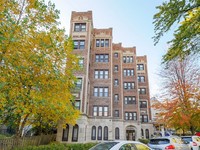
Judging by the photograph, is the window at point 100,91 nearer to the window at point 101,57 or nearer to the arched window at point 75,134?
the window at point 101,57

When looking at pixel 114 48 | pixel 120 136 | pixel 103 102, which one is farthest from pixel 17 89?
pixel 114 48

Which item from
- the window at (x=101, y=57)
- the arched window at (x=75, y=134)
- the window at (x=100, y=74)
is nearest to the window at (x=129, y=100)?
the window at (x=100, y=74)

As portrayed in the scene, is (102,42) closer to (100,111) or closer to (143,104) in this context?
(100,111)

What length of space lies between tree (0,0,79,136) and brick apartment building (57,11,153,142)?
857cm

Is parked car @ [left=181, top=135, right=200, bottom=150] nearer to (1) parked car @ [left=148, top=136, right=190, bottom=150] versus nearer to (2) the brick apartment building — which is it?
(1) parked car @ [left=148, top=136, right=190, bottom=150]

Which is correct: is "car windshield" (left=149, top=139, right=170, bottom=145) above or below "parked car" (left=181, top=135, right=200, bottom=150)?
above

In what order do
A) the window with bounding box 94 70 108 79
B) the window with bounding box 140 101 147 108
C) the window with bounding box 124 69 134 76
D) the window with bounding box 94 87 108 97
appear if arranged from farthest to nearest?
the window with bounding box 140 101 147 108 → the window with bounding box 124 69 134 76 → the window with bounding box 94 70 108 79 → the window with bounding box 94 87 108 97

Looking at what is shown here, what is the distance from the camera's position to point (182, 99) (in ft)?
60.3

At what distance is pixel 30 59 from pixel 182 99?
1675cm

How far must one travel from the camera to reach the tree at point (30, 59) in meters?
8.37

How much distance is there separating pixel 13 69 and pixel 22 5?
4.33 m

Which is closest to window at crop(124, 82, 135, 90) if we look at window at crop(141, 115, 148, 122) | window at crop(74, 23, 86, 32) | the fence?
window at crop(141, 115, 148, 122)

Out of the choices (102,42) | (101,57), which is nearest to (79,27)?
(102,42)

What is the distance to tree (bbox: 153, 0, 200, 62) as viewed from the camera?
21.5 feet
